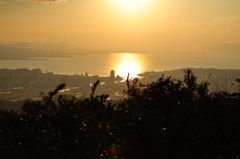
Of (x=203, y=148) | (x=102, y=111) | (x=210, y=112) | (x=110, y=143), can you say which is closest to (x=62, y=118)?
(x=102, y=111)

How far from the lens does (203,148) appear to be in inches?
264

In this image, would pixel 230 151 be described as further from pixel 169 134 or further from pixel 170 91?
pixel 170 91

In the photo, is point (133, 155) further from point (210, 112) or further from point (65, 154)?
point (210, 112)

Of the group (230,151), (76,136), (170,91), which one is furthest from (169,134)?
(170,91)

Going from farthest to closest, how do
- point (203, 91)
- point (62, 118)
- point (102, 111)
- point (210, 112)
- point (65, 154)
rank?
1. point (203, 91)
2. point (210, 112)
3. point (102, 111)
4. point (62, 118)
5. point (65, 154)

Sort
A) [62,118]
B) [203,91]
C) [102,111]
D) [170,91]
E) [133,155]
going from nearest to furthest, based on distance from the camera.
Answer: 1. [133,155]
2. [62,118]
3. [102,111]
4. [170,91]
5. [203,91]

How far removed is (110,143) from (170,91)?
5.41 m

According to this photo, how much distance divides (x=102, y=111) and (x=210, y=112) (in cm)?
496

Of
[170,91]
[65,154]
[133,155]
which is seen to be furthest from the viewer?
[170,91]

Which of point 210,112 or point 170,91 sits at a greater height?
point 170,91

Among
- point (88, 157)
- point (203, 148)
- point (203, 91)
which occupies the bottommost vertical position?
point (88, 157)

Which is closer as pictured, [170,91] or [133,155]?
[133,155]

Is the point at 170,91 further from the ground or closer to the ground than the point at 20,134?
further from the ground

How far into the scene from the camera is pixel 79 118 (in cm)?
935
